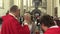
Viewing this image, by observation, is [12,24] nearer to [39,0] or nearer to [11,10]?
[11,10]

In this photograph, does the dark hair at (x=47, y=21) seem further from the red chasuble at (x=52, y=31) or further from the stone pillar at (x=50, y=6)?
the stone pillar at (x=50, y=6)

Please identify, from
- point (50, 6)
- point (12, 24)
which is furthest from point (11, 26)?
point (50, 6)

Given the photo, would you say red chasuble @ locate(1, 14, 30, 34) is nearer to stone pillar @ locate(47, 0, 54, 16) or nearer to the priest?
the priest

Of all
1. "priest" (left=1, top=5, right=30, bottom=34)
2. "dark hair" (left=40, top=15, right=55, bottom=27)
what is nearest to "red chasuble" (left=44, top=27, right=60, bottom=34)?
"dark hair" (left=40, top=15, right=55, bottom=27)

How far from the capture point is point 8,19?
5.42 metres

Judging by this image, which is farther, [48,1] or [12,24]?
[48,1]

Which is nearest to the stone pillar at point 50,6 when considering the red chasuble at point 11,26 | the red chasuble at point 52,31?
the red chasuble at point 11,26

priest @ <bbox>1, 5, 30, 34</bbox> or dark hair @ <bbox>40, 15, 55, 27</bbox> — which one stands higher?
dark hair @ <bbox>40, 15, 55, 27</bbox>

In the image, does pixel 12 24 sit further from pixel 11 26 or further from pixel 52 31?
pixel 52 31

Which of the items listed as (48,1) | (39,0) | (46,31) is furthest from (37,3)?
(48,1)

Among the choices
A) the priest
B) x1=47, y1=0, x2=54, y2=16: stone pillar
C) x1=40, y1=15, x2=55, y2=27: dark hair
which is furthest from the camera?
x1=47, y1=0, x2=54, y2=16: stone pillar

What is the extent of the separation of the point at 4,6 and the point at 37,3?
25375 millimetres

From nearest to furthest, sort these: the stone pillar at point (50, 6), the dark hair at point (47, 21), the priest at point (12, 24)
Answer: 1. the dark hair at point (47, 21)
2. the priest at point (12, 24)
3. the stone pillar at point (50, 6)

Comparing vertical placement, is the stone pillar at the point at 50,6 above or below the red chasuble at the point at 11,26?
A: below
